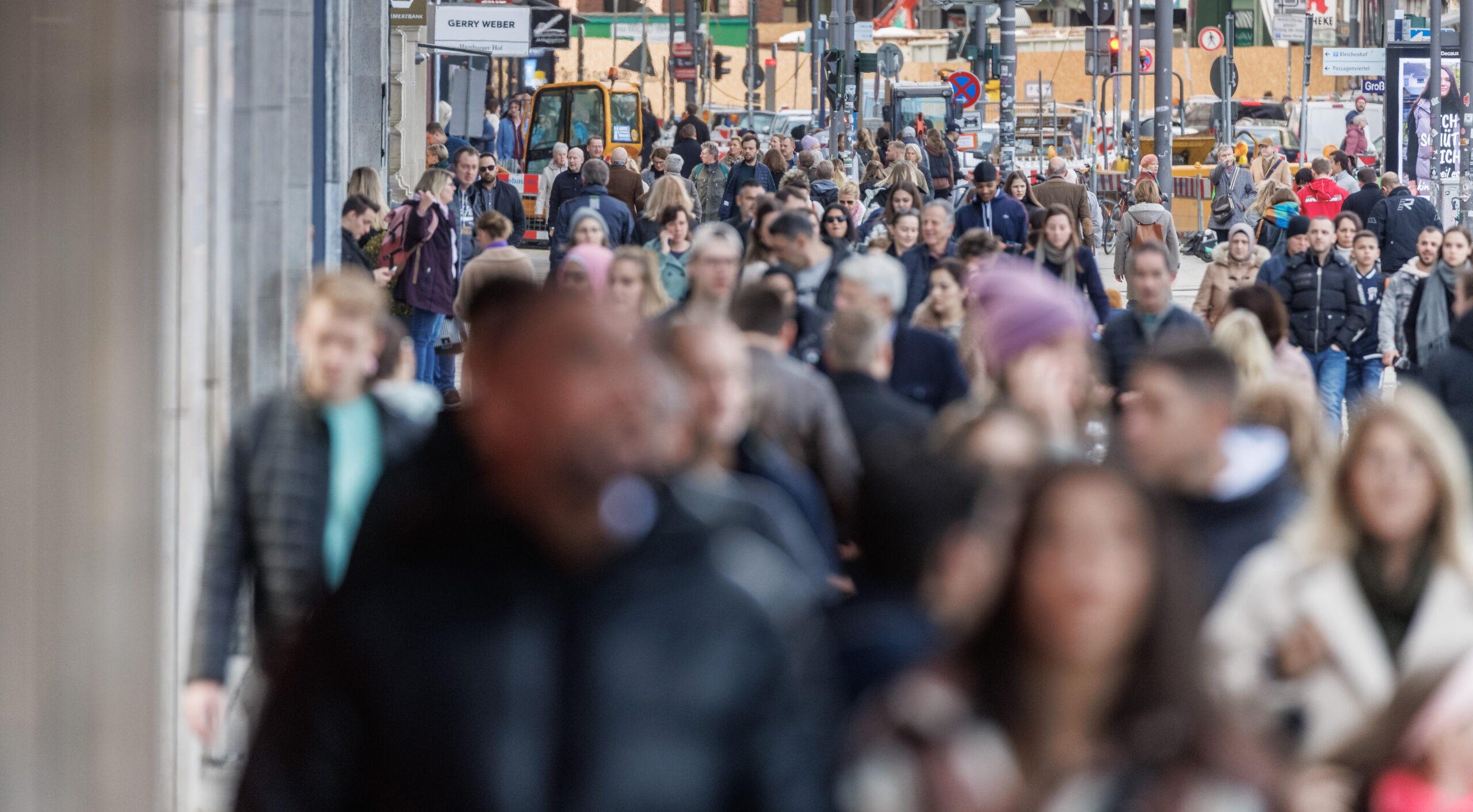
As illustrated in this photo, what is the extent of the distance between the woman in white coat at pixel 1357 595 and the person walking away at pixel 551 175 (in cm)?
1884

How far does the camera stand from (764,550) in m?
2.65

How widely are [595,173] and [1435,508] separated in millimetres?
A: 12964

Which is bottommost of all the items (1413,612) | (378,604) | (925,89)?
(1413,612)

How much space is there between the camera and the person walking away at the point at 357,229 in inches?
525

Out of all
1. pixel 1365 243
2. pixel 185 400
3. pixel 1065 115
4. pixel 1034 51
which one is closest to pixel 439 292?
pixel 1365 243

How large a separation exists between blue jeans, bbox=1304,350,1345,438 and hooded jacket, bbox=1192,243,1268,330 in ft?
2.13

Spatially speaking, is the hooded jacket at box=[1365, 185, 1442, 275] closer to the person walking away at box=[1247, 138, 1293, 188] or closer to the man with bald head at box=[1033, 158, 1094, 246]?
the man with bald head at box=[1033, 158, 1094, 246]

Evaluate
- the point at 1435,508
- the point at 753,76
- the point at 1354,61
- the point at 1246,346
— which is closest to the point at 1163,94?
the point at 1354,61

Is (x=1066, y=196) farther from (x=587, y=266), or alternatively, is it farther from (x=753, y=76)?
(x=753, y=76)

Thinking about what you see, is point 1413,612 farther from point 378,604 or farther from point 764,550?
point 378,604

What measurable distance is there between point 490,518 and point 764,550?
427 mm

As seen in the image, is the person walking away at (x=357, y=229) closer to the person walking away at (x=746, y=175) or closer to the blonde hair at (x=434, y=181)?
the blonde hair at (x=434, y=181)

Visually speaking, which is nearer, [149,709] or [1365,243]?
[149,709]

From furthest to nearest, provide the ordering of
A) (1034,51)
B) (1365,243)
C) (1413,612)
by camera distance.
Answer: (1034,51)
(1365,243)
(1413,612)
